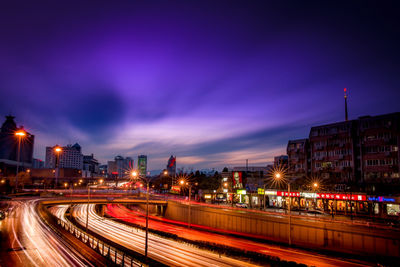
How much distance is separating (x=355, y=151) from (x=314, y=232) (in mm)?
42004

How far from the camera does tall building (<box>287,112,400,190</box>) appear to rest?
213ft

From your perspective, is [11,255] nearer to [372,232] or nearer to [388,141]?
[372,232]

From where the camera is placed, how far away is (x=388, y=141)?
214 feet

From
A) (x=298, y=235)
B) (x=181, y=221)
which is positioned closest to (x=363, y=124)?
(x=298, y=235)

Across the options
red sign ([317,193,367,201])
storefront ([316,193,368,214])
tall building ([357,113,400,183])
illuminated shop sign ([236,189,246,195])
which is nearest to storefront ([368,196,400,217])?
storefront ([316,193,368,214])

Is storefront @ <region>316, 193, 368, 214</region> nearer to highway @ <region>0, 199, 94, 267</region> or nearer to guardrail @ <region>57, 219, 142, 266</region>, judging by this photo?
guardrail @ <region>57, 219, 142, 266</region>

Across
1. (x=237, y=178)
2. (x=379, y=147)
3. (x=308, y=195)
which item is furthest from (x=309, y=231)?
(x=379, y=147)

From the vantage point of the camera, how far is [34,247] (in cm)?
2994

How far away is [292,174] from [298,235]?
4857 centimetres

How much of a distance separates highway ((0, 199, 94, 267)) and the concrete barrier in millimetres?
34112

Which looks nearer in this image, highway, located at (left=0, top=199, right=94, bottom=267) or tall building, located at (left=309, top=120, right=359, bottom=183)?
highway, located at (left=0, top=199, right=94, bottom=267)

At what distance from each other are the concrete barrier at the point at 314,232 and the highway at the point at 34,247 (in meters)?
34.1

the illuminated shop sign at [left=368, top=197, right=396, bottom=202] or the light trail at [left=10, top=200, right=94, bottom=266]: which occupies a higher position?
the illuminated shop sign at [left=368, top=197, right=396, bottom=202]

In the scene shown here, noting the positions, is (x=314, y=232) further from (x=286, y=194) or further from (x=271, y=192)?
(x=271, y=192)
